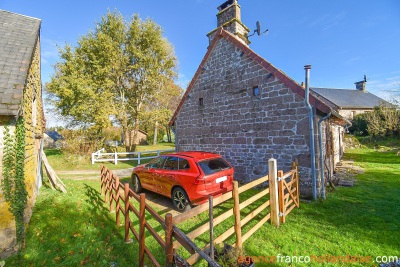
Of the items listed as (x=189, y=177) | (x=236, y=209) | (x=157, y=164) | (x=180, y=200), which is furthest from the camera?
(x=157, y=164)

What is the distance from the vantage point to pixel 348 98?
30547 millimetres

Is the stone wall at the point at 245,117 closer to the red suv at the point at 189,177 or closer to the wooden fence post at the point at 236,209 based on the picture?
the red suv at the point at 189,177

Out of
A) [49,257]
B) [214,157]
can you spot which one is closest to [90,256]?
[49,257]

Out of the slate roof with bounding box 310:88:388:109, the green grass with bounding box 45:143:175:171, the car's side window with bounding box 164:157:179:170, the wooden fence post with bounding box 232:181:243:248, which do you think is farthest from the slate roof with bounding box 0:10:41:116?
the slate roof with bounding box 310:88:388:109

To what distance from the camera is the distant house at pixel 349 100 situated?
2666cm

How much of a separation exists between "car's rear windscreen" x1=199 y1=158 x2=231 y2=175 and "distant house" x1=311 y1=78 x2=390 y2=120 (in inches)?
992

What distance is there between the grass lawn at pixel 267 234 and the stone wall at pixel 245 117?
155 centimetres

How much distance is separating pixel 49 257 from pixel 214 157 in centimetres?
443

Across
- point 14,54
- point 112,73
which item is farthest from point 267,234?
point 112,73

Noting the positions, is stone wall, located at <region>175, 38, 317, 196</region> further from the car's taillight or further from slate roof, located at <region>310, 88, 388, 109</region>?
slate roof, located at <region>310, 88, 388, 109</region>

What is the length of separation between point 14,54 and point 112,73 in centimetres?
1441

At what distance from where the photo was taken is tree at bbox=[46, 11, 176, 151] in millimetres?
16625

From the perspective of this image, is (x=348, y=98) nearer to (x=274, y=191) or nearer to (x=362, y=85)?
(x=362, y=85)

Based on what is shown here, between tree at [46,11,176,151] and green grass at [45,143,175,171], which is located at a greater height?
tree at [46,11,176,151]
